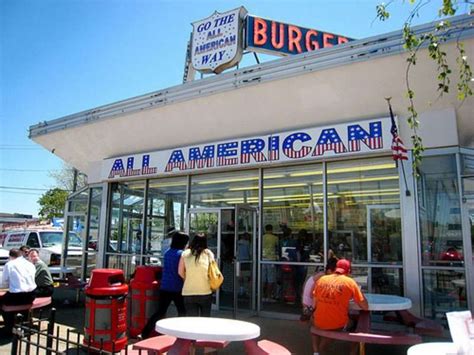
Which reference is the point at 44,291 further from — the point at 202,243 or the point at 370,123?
the point at 370,123

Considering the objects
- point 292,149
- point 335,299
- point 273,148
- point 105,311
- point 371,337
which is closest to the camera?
point 371,337

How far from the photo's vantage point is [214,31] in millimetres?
9258

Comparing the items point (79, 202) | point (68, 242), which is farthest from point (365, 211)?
point (68, 242)

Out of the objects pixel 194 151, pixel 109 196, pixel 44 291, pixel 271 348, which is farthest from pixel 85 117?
pixel 271 348

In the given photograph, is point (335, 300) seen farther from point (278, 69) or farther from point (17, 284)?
point (17, 284)

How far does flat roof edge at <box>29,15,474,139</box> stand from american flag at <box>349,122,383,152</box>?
127 cm

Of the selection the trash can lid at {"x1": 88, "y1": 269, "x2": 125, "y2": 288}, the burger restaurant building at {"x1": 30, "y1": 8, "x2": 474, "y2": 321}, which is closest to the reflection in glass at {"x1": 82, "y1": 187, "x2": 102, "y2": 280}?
the burger restaurant building at {"x1": 30, "y1": 8, "x2": 474, "y2": 321}

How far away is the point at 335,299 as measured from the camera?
4.89m

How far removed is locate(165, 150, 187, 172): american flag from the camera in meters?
9.53

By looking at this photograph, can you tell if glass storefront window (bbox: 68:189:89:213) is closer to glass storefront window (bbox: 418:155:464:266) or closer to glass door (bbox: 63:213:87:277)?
glass door (bbox: 63:213:87:277)

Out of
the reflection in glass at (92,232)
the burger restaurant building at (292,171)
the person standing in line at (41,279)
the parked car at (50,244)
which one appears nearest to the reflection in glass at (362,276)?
the burger restaurant building at (292,171)

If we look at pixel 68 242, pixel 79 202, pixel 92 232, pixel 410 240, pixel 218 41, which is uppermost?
pixel 218 41

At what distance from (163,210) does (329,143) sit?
4846 mm

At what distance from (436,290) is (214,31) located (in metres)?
6.81
